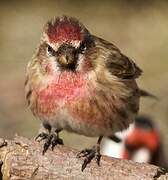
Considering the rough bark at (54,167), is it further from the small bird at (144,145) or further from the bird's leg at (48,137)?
the small bird at (144,145)

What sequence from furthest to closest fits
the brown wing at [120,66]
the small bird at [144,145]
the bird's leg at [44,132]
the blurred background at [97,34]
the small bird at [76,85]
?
the blurred background at [97,34], the small bird at [144,145], the brown wing at [120,66], the bird's leg at [44,132], the small bird at [76,85]

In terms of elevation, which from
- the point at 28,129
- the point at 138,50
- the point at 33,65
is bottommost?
the point at 28,129

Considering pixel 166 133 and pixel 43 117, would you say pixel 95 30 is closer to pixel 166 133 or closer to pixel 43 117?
pixel 166 133

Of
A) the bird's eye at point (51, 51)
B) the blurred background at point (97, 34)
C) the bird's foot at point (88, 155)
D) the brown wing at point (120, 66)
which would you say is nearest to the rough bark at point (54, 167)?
the bird's foot at point (88, 155)

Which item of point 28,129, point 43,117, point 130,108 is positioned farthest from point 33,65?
point 28,129

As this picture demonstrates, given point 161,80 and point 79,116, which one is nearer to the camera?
point 79,116

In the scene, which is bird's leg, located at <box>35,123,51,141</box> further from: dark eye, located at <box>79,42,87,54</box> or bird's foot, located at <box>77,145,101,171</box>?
dark eye, located at <box>79,42,87,54</box>
